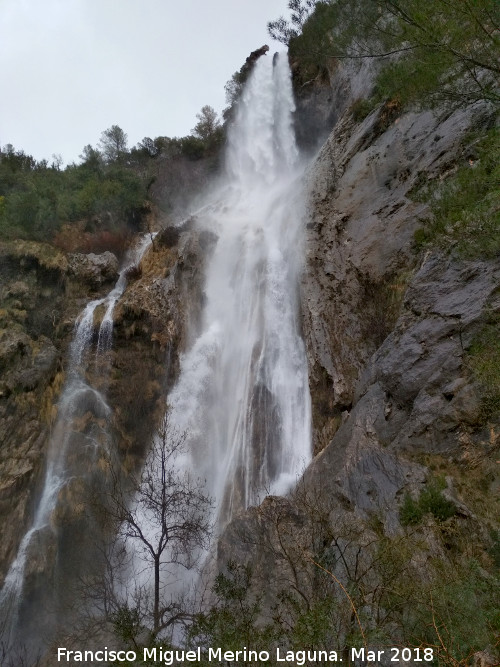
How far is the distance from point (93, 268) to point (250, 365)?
397 inches

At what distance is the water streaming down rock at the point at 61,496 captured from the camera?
41.5 ft

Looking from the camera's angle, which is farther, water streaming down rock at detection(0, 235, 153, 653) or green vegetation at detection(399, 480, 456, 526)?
water streaming down rock at detection(0, 235, 153, 653)

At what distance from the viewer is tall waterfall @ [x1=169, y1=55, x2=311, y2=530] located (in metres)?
13.4

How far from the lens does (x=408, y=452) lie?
8.23 m

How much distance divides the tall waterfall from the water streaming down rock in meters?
3.03

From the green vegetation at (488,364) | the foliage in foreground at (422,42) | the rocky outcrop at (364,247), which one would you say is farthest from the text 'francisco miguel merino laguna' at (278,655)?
the rocky outcrop at (364,247)

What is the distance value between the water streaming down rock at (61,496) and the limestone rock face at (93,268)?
2620 millimetres

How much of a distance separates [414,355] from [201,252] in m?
14.2

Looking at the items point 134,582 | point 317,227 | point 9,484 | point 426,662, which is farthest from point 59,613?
point 317,227

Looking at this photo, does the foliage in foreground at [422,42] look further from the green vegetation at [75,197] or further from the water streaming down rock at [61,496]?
the green vegetation at [75,197]

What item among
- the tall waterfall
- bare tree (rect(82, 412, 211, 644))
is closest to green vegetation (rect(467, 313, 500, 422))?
bare tree (rect(82, 412, 211, 644))

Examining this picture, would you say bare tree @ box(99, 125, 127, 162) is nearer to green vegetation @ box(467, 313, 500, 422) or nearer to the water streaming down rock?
the water streaming down rock

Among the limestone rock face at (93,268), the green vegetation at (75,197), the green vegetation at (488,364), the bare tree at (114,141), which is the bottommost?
the green vegetation at (488,364)

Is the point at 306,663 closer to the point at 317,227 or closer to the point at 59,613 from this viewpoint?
the point at 59,613
